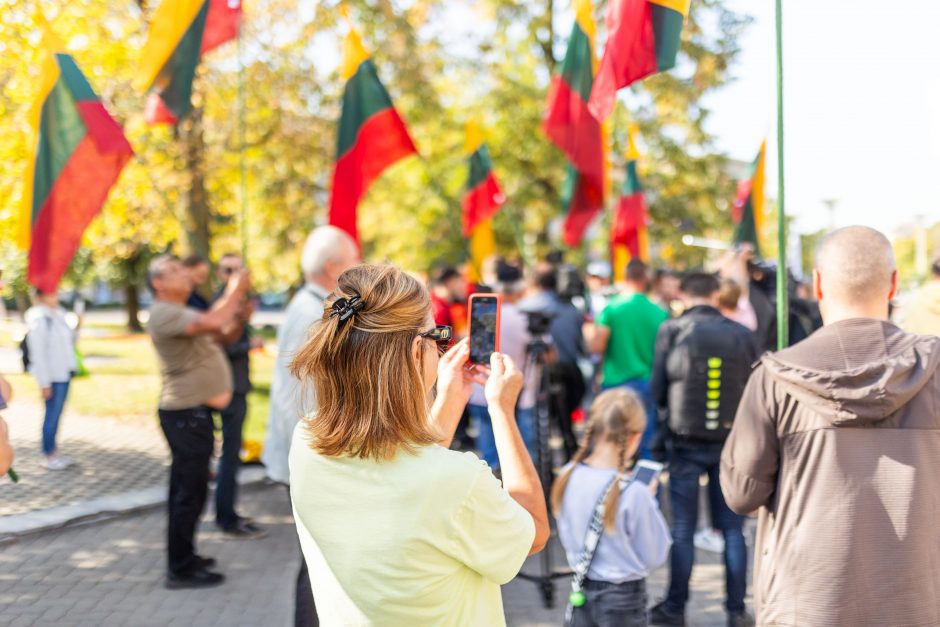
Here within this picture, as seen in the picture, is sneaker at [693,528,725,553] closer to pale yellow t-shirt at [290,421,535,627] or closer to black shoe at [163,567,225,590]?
black shoe at [163,567,225,590]

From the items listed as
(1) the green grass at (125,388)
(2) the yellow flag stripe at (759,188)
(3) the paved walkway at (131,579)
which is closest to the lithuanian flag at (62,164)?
(3) the paved walkway at (131,579)

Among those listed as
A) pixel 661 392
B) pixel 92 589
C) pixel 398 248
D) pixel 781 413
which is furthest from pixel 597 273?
pixel 398 248

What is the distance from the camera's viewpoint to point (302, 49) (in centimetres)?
1402

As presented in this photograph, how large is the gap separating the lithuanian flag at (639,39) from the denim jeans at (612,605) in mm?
2977

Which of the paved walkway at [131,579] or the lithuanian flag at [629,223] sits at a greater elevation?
the lithuanian flag at [629,223]

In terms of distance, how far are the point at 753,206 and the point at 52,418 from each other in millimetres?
7358

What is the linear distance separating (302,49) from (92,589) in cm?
1086

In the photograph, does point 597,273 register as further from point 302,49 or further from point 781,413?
point 781,413

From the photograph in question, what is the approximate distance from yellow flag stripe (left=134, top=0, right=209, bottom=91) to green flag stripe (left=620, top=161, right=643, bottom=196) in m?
6.76

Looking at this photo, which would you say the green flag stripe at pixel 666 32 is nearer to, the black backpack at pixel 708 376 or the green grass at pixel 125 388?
the black backpack at pixel 708 376

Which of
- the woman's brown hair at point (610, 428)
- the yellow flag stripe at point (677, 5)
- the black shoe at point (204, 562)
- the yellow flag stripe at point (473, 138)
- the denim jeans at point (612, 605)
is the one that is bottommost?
the black shoe at point (204, 562)

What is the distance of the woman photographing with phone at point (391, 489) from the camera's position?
1.73 m

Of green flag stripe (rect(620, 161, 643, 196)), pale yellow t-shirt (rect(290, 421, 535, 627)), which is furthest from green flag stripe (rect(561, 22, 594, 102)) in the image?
pale yellow t-shirt (rect(290, 421, 535, 627))

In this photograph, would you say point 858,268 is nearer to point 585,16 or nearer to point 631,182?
point 585,16
